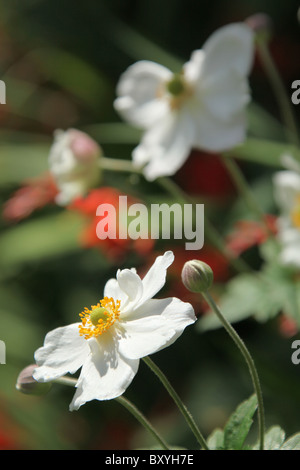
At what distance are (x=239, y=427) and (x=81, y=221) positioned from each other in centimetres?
109

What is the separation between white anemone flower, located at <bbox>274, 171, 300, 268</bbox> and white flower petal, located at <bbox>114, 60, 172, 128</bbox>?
212 mm

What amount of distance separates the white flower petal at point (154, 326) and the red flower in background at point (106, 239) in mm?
571

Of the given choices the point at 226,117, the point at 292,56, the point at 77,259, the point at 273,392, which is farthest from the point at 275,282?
the point at 292,56

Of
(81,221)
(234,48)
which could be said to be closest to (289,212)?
(234,48)

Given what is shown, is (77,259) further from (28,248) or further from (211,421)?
(211,421)

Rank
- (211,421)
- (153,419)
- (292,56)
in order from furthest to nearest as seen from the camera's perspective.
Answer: (292,56), (153,419), (211,421)

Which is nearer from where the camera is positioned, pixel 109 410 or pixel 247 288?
pixel 247 288

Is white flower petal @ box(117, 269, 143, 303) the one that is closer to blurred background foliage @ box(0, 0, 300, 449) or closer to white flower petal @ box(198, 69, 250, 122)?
white flower petal @ box(198, 69, 250, 122)

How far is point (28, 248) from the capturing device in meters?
1.69

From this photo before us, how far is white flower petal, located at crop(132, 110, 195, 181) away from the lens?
103cm

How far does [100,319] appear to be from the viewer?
2.17 feet

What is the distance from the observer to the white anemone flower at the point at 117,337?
1.96ft

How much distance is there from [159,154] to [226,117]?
4.4 inches
